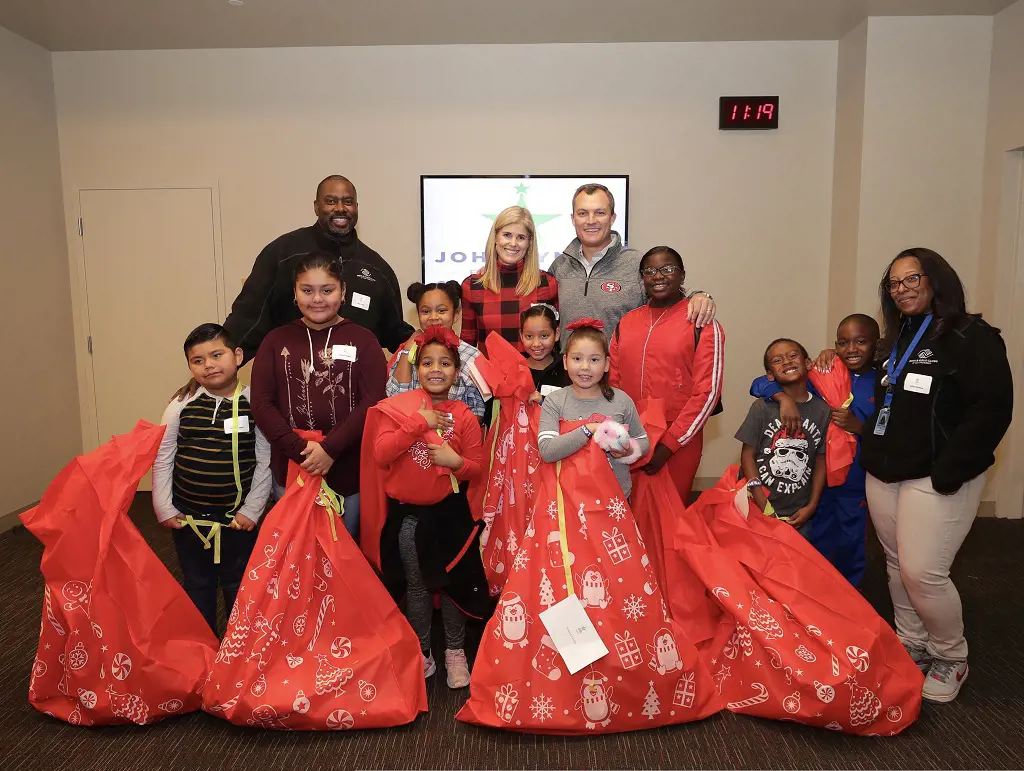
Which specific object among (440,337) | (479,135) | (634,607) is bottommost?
(634,607)

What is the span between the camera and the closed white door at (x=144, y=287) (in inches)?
199

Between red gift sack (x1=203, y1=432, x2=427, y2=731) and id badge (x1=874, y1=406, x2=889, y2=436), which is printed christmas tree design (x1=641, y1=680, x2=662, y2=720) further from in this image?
id badge (x1=874, y1=406, x2=889, y2=436)

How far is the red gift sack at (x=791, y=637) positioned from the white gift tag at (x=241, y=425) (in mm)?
1622

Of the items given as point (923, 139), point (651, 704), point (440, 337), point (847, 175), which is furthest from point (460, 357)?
point (923, 139)

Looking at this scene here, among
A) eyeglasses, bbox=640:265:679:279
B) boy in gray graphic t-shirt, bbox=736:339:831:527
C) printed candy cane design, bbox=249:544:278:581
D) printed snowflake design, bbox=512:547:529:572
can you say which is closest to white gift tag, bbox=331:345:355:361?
printed candy cane design, bbox=249:544:278:581

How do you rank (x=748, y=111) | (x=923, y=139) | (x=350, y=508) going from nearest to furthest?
1. (x=350, y=508)
2. (x=923, y=139)
3. (x=748, y=111)

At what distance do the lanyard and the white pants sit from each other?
313 millimetres

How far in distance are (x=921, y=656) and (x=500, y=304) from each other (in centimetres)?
210

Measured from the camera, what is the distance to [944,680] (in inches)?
97.1

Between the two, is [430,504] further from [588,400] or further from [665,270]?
[665,270]

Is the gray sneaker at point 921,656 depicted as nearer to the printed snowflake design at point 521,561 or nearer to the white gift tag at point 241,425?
the printed snowflake design at point 521,561

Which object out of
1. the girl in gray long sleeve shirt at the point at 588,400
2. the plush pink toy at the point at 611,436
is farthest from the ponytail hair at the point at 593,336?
the plush pink toy at the point at 611,436

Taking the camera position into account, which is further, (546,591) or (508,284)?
(508,284)

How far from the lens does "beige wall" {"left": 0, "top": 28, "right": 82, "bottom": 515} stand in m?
4.58
